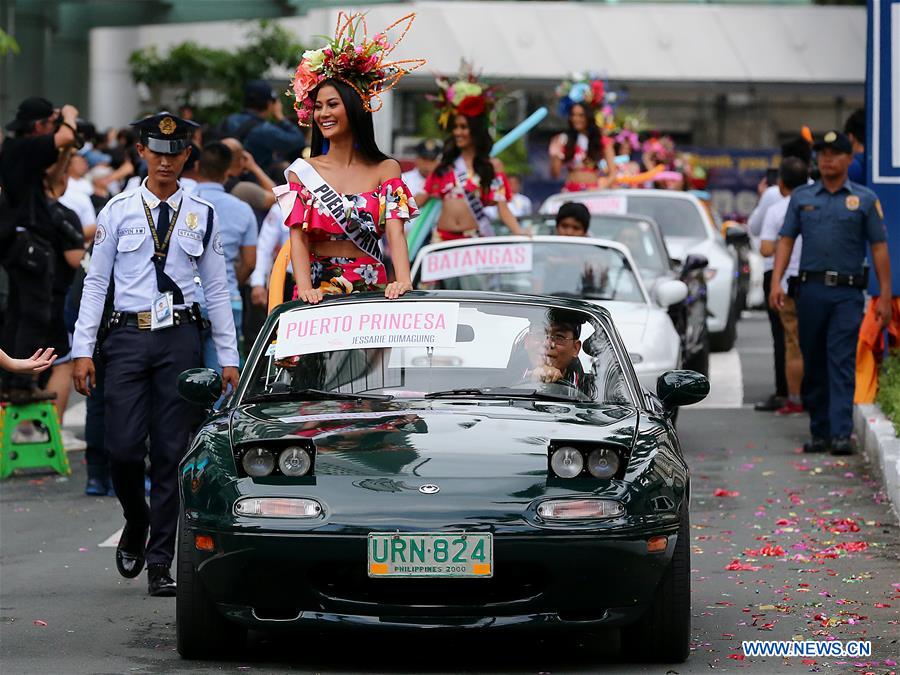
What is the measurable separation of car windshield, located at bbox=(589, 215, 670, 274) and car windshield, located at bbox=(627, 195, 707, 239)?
3625 millimetres

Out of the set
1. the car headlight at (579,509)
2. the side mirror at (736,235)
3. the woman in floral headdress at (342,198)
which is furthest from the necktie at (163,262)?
the side mirror at (736,235)

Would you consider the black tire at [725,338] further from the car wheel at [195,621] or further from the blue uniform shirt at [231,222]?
the car wheel at [195,621]

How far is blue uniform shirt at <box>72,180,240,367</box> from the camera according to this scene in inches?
317

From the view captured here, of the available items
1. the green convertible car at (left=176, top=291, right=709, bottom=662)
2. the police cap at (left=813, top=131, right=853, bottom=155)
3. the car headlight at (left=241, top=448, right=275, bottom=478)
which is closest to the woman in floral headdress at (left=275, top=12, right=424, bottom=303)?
the green convertible car at (left=176, top=291, right=709, bottom=662)

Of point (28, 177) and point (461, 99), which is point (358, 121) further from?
point (461, 99)

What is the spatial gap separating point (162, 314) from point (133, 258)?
27 cm

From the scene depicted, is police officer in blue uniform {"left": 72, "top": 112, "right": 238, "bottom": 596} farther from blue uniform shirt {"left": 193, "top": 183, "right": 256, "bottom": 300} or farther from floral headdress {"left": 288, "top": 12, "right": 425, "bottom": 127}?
blue uniform shirt {"left": 193, "top": 183, "right": 256, "bottom": 300}

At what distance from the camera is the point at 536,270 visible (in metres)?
12.5

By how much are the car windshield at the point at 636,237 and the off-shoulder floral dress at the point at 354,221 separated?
7106 millimetres

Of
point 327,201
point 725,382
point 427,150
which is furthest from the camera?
point 427,150

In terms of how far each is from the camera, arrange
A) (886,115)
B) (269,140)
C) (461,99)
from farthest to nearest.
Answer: (269,140) → (461,99) → (886,115)

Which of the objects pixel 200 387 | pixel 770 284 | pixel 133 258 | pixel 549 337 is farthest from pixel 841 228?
pixel 200 387

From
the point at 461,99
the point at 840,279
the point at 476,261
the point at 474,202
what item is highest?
the point at 461,99

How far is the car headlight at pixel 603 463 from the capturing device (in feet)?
21.0
